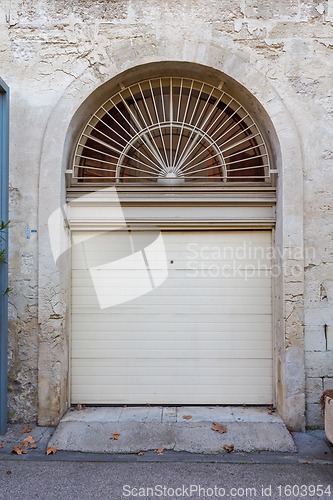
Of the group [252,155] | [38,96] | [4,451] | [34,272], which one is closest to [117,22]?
[38,96]

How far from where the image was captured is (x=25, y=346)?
385cm

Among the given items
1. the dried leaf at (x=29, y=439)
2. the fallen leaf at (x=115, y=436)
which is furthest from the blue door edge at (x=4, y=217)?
the fallen leaf at (x=115, y=436)

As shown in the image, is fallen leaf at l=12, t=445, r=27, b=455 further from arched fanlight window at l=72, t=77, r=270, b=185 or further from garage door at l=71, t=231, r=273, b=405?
arched fanlight window at l=72, t=77, r=270, b=185

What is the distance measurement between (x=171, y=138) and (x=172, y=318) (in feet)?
7.75

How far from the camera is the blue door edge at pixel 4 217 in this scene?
3676 millimetres

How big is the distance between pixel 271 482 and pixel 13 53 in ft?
18.1

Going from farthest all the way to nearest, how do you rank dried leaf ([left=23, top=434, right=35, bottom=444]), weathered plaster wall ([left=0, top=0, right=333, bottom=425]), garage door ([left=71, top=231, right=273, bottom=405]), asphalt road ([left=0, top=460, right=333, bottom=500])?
garage door ([left=71, top=231, right=273, bottom=405])
weathered plaster wall ([left=0, top=0, right=333, bottom=425])
dried leaf ([left=23, top=434, right=35, bottom=444])
asphalt road ([left=0, top=460, right=333, bottom=500])

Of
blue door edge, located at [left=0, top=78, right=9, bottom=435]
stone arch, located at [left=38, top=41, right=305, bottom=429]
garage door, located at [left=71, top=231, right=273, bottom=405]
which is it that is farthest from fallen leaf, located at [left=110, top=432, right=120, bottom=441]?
blue door edge, located at [left=0, top=78, right=9, bottom=435]

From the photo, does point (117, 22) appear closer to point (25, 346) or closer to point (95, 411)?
point (25, 346)

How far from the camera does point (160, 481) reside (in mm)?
2967

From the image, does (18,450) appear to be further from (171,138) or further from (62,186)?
(171,138)

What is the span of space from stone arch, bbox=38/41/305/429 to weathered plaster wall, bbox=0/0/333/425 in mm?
24

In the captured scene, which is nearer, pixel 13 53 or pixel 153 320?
pixel 13 53

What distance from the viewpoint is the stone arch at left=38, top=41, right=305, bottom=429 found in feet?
12.4
